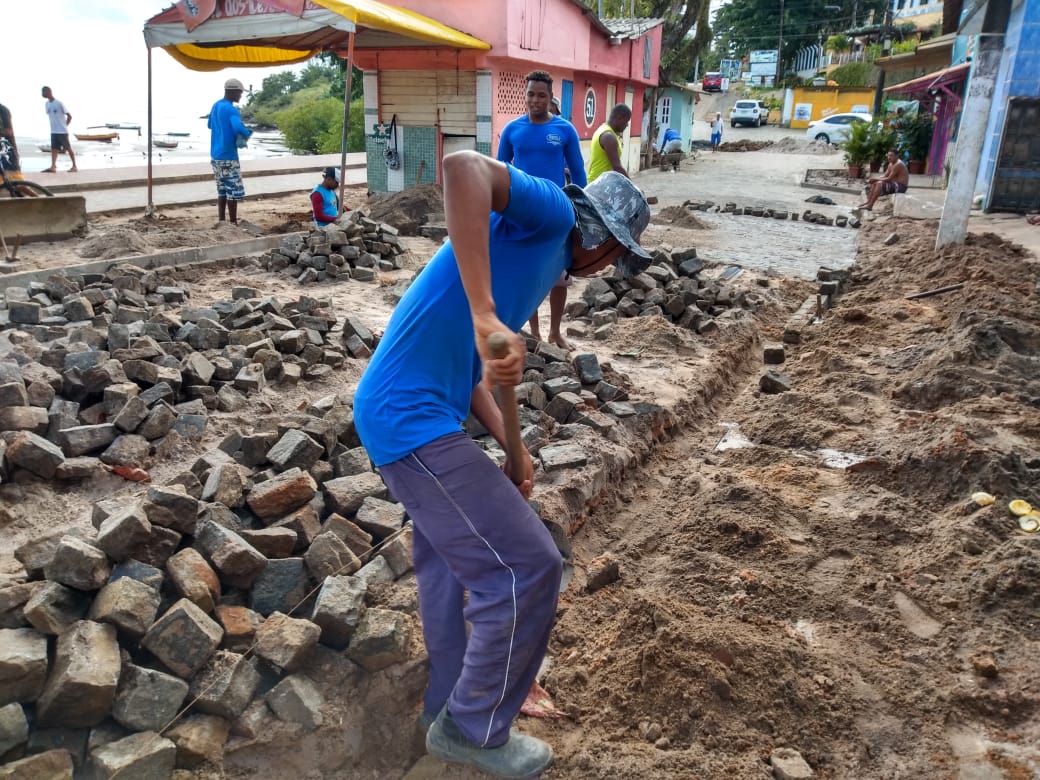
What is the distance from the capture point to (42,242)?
9312mm

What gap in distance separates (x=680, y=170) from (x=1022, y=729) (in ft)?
78.3

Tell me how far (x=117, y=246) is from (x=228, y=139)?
7.68 feet

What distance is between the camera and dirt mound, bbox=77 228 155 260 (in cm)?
853

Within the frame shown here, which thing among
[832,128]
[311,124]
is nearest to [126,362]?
[832,128]

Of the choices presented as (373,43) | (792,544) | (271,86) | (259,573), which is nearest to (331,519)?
(259,573)

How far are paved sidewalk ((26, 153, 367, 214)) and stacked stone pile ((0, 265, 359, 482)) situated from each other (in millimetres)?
6135

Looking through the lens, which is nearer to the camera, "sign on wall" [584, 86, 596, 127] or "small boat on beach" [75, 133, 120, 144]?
"sign on wall" [584, 86, 596, 127]

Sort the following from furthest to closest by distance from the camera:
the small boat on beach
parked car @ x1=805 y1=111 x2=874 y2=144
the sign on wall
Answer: parked car @ x1=805 y1=111 x2=874 y2=144 < the small boat on beach < the sign on wall

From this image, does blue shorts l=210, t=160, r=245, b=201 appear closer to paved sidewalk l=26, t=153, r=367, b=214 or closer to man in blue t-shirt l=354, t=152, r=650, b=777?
paved sidewalk l=26, t=153, r=367, b=214

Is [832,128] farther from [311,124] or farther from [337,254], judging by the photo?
[337,254]

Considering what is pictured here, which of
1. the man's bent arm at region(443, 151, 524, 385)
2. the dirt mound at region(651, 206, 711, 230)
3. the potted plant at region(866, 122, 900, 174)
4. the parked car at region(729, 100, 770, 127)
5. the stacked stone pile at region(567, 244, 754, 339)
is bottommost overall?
the stacked stone pile at region(567, 244, 754, 339)

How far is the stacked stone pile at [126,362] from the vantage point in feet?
13.0

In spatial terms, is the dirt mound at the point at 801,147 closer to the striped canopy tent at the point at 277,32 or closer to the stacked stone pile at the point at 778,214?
the stacked stone pile at the point at 778,214

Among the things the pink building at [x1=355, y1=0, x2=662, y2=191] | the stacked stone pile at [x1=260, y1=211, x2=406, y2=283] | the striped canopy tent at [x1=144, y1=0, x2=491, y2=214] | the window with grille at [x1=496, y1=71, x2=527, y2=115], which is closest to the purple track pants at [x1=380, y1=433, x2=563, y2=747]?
the stacked stone pile at [x1=260, y1=211, x2=406, y2=283]
